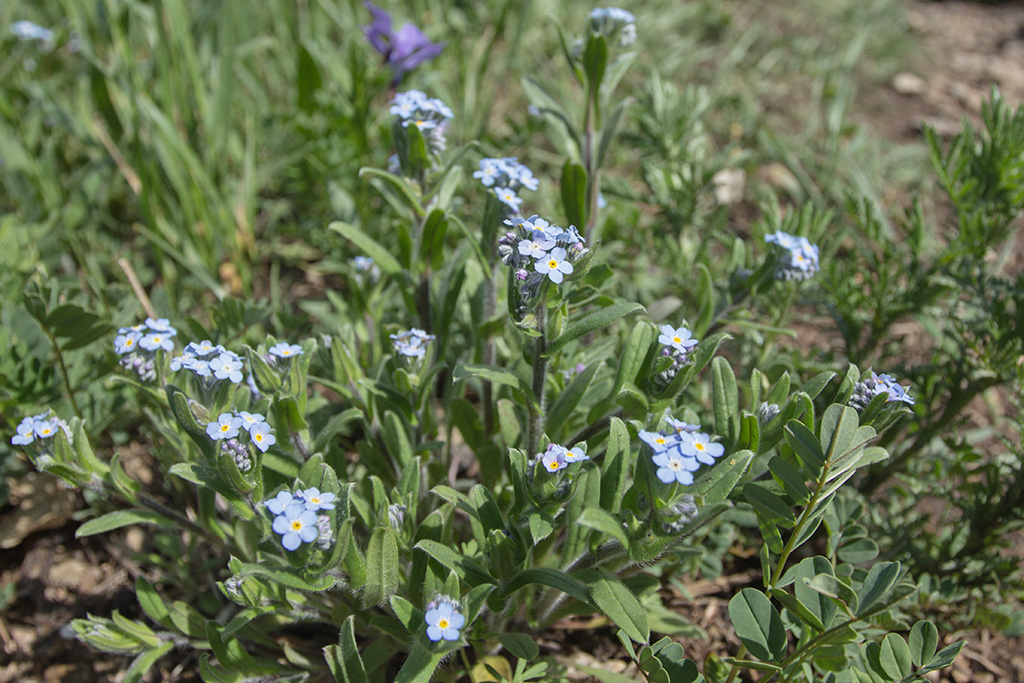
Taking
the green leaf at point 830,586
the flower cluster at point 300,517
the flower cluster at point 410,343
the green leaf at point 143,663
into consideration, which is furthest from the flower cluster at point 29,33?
the green leaf at point 830,586

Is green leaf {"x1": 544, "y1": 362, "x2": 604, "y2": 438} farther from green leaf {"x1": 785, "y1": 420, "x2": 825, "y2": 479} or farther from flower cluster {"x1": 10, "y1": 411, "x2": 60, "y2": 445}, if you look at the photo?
flower cluster {"x1": 10, "y1": 411, "x2": 60, "y2": 445}

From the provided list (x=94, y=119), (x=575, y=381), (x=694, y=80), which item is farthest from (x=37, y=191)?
(x=694, y=80)

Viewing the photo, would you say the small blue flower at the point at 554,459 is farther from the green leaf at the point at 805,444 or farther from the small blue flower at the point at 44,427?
the small blue flower at the point at 44,427

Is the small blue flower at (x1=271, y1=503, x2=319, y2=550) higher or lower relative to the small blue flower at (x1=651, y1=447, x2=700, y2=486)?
lower

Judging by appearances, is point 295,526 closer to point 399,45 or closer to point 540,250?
point 540,250

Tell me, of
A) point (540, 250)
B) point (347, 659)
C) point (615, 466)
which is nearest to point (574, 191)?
point (540, 250)

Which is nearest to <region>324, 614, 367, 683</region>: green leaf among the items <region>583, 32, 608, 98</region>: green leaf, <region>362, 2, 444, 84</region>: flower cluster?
<region>583, 32, 608, 98</region>: green leaf

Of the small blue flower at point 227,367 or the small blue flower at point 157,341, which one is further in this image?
the small blue flower at point 157,341
